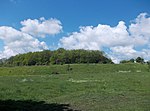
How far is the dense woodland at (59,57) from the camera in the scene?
6294 inches

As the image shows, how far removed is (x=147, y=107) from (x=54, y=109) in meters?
5.41

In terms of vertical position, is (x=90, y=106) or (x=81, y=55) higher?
(x=81, y=55)

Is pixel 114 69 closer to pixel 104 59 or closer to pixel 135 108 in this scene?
pixel 104 59

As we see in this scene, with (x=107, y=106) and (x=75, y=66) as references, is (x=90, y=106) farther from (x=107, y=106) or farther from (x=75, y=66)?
(x=75, y=66)

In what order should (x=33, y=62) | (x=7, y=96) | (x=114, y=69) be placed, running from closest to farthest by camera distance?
(x=7, y=96)
(x=114, y=69)
(x=33, y=62)

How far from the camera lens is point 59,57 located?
159875 mm

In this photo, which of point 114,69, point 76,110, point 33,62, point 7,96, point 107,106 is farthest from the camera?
point 33,62

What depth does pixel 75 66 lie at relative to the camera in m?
111

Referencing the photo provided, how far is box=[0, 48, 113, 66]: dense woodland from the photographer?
525ft

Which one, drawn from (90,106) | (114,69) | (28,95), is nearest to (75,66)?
(114,69)

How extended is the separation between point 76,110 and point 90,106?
160 cm

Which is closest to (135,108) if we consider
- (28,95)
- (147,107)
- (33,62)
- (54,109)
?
(147,107)

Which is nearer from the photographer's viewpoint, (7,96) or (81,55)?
(7,96)

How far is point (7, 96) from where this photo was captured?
25734 millimetres
